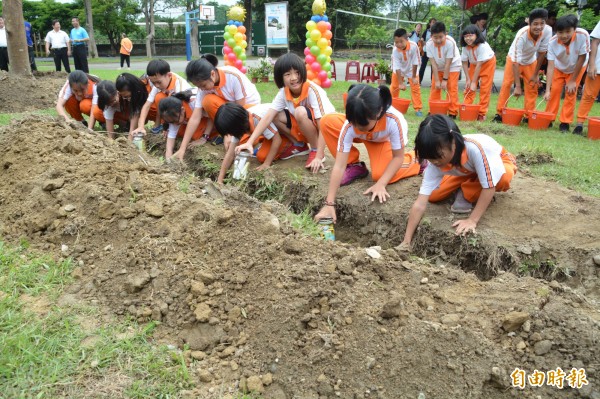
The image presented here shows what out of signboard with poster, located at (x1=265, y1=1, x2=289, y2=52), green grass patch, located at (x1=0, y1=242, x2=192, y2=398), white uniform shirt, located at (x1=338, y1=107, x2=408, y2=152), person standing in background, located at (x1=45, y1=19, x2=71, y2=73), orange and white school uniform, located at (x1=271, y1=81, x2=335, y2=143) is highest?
signboard with poster, located at (x1=265, y1=1, x2=289, y2=52)

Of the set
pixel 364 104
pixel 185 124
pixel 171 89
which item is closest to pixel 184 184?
pixel 364 104

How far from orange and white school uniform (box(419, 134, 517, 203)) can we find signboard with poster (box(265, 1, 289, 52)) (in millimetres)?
12647

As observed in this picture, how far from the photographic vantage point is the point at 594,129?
6.26m

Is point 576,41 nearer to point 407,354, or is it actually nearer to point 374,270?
point 374,270

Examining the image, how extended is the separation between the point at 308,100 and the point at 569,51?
13.9 feet

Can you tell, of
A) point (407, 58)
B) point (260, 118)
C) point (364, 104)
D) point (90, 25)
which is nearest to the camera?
point (364, 104)

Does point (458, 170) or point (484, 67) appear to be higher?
point (484, 67)

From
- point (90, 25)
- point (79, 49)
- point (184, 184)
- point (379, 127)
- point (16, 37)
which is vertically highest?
point (90, 25)

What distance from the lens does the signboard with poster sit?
15062 mm

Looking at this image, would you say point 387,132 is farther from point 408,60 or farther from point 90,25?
point 90,25

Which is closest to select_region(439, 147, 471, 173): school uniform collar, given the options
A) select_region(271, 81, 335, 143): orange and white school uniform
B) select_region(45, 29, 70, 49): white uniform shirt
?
select_region(271, 81, 335, 143): orange and white school uniform

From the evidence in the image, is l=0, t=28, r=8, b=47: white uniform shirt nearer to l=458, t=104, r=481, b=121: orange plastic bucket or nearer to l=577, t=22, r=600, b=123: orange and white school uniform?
l=458, t=104, r=481, b=121: orange plastic bucket

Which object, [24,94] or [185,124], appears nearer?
[185,124]

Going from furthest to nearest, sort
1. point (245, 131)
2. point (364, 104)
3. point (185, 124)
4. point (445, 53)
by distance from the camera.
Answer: point (445, 53), point (185, 124), point (245, 131), point (364, 104)
